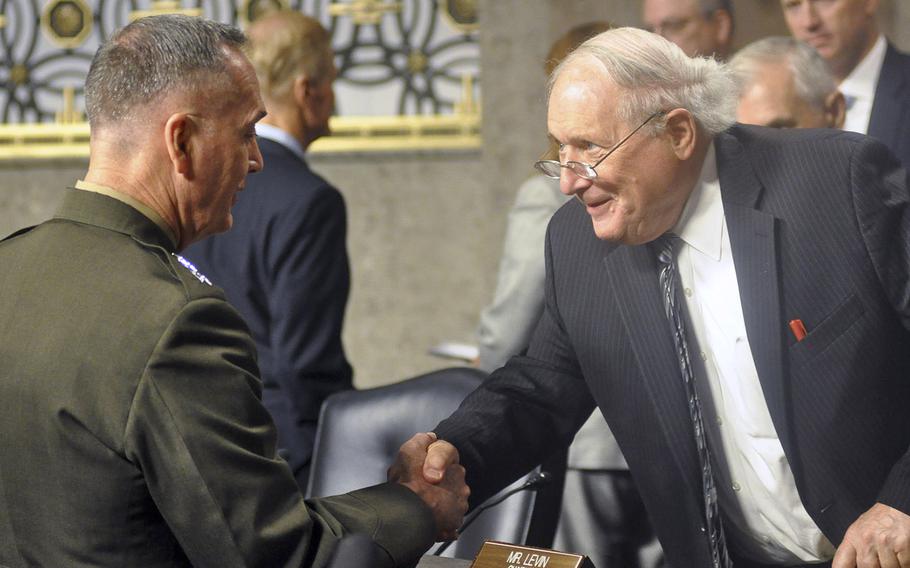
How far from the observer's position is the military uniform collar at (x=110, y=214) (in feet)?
6.63

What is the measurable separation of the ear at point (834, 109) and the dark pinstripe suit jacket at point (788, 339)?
3.32ft

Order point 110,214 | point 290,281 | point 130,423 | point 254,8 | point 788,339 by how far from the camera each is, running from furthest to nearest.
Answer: point 254,8, point 290,281, point 788,339, point 110,214, point 130,423

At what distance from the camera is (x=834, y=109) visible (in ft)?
12.0

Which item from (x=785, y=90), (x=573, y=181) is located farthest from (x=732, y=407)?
(x=785, y=90)

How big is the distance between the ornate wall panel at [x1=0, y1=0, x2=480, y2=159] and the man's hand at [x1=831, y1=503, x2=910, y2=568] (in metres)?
4.04

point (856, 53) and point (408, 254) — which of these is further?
point (408, 254)

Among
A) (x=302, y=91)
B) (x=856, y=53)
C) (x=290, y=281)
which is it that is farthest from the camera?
(x=856, y=53)

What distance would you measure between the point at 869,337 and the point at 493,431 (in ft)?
2.45

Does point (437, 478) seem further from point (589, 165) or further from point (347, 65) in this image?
point (347, 65)

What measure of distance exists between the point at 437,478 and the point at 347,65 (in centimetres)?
393

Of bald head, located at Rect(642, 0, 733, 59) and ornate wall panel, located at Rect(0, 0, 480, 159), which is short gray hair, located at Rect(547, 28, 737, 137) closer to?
bald head, located at Rect(642, 0, 733, 59)

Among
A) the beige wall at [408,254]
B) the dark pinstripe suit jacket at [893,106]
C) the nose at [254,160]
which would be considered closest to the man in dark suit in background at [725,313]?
the nose at [254,160]

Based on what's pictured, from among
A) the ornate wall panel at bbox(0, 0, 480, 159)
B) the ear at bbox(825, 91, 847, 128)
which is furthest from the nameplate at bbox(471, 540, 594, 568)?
the ornate wall panel at bbox(0, 0, 480, 159)

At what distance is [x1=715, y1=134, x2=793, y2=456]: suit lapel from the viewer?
8.20 feet
